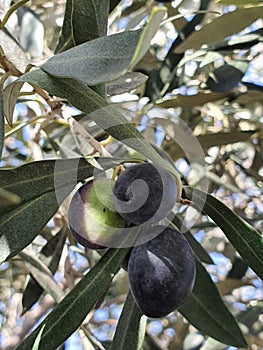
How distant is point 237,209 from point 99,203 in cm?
137

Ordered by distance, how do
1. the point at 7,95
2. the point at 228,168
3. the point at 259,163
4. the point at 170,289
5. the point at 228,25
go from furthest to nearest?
1. the point at 228,168
2. the point at 259,163
3. the point at 228,25
4. the point at 7,95
5. the point at 170,289

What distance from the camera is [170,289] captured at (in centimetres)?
81

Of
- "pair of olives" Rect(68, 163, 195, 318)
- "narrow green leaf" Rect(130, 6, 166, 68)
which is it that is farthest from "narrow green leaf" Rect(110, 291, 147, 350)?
"narrow green leaf" Rect(130, 6, 166, 68)

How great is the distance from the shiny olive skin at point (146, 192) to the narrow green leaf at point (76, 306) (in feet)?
0.51

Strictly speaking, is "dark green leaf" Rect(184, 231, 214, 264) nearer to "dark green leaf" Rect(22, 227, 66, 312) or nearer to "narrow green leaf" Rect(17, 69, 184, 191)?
"dark green leaf" Rect(22, 227, 66, 312)

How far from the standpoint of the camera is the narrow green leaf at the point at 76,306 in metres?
0.94

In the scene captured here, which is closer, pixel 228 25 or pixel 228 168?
pixel 228 25

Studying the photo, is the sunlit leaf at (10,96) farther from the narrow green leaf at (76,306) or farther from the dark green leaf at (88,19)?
the narrow green leaf at (76,306)

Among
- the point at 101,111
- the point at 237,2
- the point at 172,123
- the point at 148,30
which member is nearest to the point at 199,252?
the point at 172,123

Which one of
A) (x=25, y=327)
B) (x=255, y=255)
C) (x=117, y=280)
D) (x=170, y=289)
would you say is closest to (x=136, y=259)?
(x=170, y=289)

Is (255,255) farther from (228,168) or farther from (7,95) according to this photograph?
(228,168)

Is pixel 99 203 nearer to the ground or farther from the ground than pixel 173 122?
farther from the ground

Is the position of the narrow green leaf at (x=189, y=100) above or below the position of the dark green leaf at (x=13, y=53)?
below

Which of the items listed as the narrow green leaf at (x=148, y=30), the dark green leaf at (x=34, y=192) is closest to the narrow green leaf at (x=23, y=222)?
the dark green leaf at (x=34, y=192)
